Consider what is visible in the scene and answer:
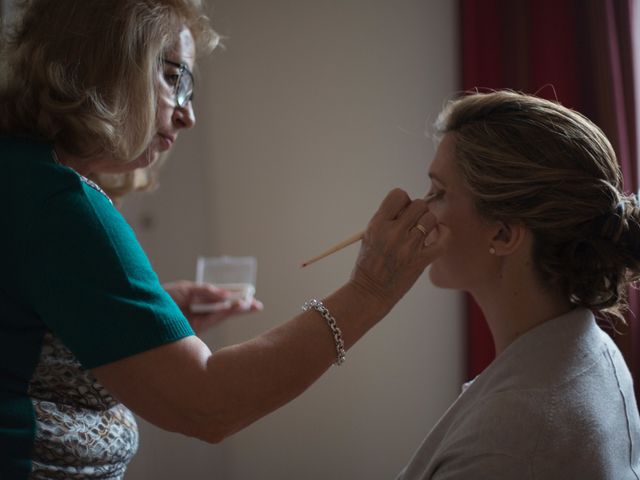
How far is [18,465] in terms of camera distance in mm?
1066

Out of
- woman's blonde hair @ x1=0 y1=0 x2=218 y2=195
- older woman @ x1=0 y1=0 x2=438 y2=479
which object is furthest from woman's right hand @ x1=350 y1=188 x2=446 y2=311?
woman's blonde hair @ x1=0 y1=0 x2=218 y2=195

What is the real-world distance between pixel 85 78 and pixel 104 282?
39 centimetres

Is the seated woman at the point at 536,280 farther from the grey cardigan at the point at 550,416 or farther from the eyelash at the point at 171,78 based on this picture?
the eyelash at the point at 171,78

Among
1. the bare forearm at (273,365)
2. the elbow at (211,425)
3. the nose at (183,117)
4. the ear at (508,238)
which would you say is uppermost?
the nose at (183,117)

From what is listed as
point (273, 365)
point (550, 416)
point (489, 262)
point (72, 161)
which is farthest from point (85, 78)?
point (550, 416)

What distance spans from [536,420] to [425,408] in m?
1.48

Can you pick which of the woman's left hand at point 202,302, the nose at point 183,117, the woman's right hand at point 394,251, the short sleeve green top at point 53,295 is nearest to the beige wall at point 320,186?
the woman's left hand at point 202,302

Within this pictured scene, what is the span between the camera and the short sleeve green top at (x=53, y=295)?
0.95 metres

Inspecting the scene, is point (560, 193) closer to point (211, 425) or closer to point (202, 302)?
point (211, 425)

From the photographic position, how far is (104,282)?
0.95m

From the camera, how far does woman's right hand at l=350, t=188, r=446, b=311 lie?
1.08m

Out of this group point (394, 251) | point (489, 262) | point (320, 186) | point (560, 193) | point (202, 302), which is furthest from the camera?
point (320, 186)

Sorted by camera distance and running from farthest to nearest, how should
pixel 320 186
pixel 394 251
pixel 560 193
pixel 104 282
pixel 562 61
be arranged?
pixel 320 186 < pixel 562 61 < pixel 560 193 < pixel 394 251 < pixel 104 282

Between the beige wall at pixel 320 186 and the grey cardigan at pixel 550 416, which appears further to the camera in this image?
the beige wall at pixel 320 186
